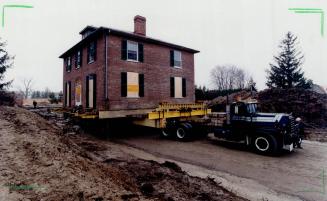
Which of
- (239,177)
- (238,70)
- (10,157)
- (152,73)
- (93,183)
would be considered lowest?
(239,177)

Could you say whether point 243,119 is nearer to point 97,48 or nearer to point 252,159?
point 252,159

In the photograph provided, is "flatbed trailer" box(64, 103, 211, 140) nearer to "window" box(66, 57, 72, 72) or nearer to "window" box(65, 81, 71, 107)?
"window" box(65, 81, 71, 107)

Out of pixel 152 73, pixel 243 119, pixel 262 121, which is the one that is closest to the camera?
pixel 262 121

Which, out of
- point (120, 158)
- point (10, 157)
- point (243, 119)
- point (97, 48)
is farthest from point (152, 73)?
point (10, 157)

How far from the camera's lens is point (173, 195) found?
189 inches

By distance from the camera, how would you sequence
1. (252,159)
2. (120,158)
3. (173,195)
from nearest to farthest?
(173,195) < (120,158) < (252,159)

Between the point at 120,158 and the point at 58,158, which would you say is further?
the point at 120,158

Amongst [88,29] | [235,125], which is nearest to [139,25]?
[88,29]

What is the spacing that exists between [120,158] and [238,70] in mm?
75036

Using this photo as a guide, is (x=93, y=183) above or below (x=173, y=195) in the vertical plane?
above

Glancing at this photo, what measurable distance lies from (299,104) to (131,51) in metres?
15.4

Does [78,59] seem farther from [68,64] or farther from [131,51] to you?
[131,51]

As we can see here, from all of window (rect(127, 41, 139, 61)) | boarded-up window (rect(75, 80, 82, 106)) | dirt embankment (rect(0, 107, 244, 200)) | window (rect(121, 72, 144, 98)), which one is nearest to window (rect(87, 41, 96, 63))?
window (rect(127, 41, 139, 61))

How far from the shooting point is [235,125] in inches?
421
